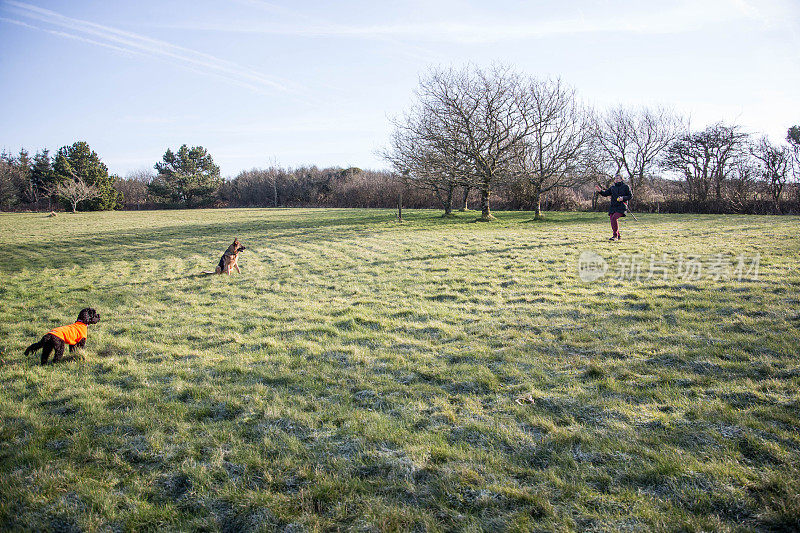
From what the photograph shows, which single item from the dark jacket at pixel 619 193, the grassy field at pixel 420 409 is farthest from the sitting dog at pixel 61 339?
the dark jacket at pixel 619 193

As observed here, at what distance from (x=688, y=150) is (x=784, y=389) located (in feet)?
126

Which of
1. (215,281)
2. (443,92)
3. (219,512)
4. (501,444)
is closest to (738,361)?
(501,444)

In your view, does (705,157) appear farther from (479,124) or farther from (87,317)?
(87,317)

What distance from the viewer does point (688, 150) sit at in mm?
33031

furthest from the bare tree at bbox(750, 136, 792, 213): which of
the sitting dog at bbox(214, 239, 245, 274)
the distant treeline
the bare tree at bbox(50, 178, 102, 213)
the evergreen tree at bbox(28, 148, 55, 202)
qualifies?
the evergreen tree at bbox(28, 148, 55, 202)

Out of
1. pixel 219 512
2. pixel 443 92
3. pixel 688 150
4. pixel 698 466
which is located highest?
pixel 443 92

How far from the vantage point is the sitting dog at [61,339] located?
505cm

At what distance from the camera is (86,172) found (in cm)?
4919

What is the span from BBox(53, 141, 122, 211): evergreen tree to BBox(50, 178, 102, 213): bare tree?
248cm

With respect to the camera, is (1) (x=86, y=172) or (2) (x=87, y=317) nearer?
(2) (x=87, y=317)

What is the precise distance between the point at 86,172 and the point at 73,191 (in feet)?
30.7

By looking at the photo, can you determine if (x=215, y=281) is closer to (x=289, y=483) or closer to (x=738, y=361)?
(x=289, y=483)

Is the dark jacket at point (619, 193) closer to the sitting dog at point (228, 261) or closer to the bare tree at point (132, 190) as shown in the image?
the sitting dog at point (228, 261)

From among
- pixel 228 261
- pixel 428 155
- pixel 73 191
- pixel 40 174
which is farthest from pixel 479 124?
pixel 40 174
